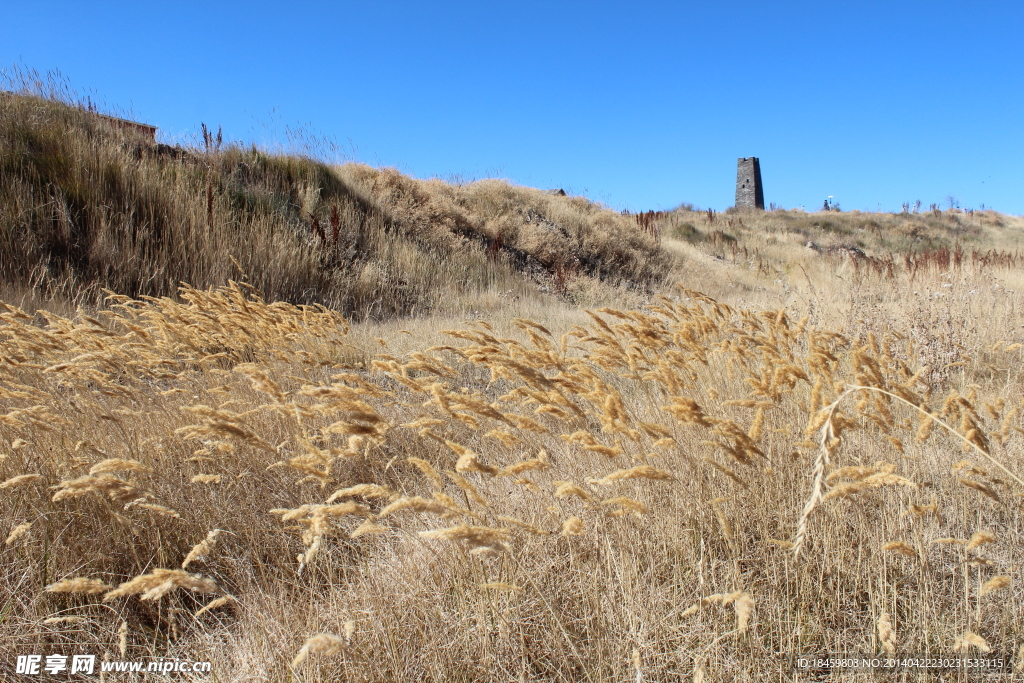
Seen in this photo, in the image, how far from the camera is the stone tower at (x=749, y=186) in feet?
102

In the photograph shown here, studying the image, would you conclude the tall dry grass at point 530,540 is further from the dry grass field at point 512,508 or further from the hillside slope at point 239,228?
the hillside slope at point 239,228

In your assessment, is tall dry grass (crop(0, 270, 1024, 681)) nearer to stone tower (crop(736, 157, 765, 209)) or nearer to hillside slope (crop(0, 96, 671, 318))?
hillside slope (crop(0, 96, 671, 318))

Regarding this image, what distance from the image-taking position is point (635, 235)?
1524 centimetres

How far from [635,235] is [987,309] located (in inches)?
405

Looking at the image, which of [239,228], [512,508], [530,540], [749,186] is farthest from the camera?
[749,186]

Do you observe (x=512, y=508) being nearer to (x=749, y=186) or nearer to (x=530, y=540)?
(x=530, y=540)

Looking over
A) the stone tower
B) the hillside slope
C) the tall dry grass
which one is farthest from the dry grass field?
the stone tower

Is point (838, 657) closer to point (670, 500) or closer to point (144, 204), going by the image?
point (670, 500)

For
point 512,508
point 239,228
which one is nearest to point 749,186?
point 239,228

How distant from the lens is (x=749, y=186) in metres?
31.4

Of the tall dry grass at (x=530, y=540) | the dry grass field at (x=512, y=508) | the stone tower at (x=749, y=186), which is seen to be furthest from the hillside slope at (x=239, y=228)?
the stone tower at (x=749, y=186)

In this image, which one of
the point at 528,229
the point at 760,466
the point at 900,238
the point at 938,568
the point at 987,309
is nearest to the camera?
the point at 938,568

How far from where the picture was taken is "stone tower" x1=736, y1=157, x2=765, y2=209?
31.1 metres

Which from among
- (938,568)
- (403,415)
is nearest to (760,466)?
(938,568)
